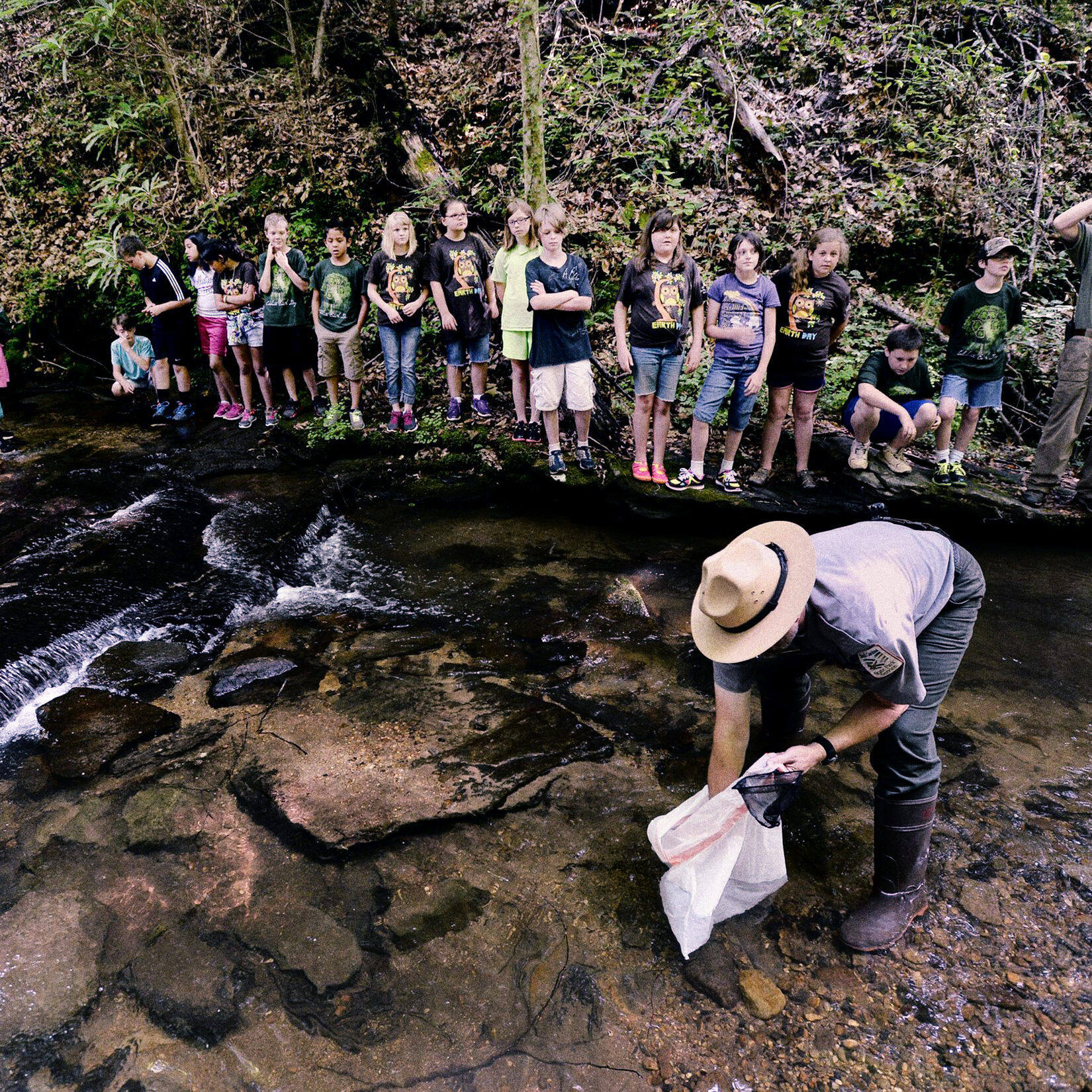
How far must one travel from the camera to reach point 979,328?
5629 mm

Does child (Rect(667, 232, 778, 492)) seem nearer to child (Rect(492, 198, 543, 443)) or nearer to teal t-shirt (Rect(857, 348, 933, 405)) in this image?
teal t-shirt (Rect(857, 348, 933, 405))

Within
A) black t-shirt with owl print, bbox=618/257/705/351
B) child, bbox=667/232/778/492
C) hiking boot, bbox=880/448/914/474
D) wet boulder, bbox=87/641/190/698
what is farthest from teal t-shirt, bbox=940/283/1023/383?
wet boulder, bbox=87/641/190/698

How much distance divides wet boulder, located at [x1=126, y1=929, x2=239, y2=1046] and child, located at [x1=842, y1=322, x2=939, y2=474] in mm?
5262

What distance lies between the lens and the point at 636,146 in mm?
7957

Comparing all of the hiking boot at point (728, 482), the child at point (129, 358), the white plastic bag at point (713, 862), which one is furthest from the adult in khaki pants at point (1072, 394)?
the child at point (129, 358)

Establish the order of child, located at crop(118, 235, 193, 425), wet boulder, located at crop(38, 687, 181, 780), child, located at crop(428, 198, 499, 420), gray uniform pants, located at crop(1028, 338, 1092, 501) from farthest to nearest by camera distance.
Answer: child, located at crop(118, 235, 193, 425) < child, located at crop(428, 198, 499, 420) < gray uniform pants, located at crop(1028, 338, 1092, 501) < wet boulder, located at crop(38, 687, 181, 780)

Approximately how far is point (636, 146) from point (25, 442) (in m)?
6.76

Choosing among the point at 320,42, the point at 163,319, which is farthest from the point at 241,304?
the point at 320,42

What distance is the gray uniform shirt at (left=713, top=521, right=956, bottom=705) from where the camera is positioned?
7.61 feet

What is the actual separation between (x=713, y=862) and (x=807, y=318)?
14.0 ft

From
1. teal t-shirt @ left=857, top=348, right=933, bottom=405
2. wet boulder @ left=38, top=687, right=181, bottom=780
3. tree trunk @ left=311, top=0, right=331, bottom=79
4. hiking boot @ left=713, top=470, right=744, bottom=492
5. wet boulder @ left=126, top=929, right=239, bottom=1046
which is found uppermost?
tree trunk @ left=311, top=0, right=331, bottom=79

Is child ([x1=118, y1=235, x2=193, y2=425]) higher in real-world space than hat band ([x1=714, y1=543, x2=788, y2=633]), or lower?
higher

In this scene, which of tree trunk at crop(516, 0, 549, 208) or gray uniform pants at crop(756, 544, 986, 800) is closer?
gray uniform pants at crop(756, 544, 986, 800)

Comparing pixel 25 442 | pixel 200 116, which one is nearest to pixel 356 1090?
pixel 25 442
